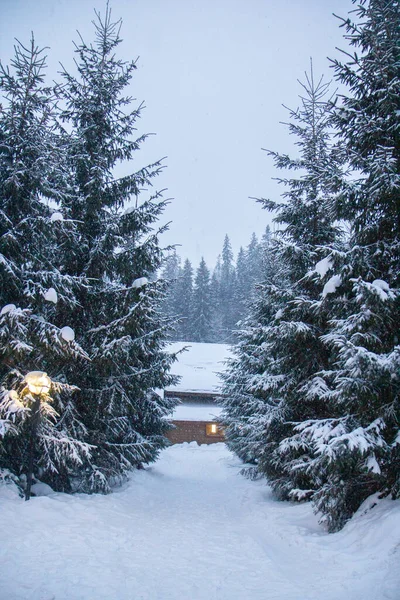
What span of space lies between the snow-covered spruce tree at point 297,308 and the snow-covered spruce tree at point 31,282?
188 inches

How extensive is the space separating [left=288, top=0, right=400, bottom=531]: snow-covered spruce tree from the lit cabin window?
20626 mm

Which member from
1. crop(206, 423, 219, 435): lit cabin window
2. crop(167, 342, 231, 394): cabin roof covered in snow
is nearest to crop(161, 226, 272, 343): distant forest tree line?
crop(167, 342, 231, 394): cabin roof covered in snow

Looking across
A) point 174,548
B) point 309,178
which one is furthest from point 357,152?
point 174,548

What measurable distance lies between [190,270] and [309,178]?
164 ft

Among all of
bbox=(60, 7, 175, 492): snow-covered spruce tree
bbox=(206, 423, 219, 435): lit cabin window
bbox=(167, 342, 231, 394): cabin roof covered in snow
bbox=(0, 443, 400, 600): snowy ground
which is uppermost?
bbox=(60, 7, 175, 492): snow-covered spruce tree

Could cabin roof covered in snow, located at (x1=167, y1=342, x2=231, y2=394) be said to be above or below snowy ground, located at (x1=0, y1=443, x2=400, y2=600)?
above

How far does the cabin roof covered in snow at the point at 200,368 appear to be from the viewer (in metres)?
27.3

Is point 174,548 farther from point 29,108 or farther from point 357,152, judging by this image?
point 29,108

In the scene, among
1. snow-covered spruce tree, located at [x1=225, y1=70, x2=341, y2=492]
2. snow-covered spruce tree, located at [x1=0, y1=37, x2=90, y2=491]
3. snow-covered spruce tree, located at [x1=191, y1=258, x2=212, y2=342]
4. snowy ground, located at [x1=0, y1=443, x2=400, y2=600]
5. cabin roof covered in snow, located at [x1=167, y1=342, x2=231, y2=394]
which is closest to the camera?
snowy ground, located at [x1=0, y1=443, x2=400, y2=600]

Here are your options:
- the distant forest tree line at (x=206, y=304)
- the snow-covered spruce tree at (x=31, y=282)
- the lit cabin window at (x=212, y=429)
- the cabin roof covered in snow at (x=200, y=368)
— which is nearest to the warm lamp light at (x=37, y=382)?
the snow-covered spruce tree at (x=31, y=282)

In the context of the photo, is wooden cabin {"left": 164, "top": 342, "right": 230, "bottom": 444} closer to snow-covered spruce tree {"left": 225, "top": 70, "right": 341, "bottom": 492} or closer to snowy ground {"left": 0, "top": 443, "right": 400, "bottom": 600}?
snow-covered spruce tree {"left": 225, "top": 70, "right": 341, "bottom": 492}

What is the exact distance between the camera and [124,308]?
8734 mm

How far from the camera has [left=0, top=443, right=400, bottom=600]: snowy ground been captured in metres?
4.21

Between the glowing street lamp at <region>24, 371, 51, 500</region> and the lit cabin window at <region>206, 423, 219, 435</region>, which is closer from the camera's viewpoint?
the glowing street lamp at <region>24, 371, 51, 500</region>
